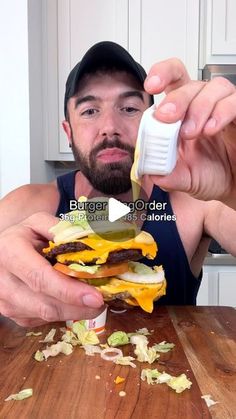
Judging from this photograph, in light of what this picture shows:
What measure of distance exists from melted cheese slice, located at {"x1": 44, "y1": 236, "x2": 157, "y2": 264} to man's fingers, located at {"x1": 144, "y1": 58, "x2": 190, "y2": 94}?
260mm

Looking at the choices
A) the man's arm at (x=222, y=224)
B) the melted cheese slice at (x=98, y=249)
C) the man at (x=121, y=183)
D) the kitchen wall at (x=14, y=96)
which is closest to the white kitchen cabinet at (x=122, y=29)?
the kitchen wall at (x=14, y=96)

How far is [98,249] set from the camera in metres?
0.70

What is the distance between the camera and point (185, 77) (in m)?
0.57

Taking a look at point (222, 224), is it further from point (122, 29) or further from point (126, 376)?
point (122, 29)

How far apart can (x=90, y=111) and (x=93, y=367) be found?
92cm

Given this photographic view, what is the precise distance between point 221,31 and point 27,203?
4.26 ft

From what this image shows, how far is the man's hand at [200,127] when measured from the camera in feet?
1.56

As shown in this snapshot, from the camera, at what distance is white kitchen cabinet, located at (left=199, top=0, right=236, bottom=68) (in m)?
2.02

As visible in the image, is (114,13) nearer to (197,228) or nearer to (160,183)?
(197,228)

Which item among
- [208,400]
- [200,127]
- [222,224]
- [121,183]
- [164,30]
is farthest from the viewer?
[164,30]

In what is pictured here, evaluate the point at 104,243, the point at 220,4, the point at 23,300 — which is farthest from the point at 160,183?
the point at 220,4

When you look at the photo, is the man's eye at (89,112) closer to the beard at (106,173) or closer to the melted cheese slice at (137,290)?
the beard at (106,173)

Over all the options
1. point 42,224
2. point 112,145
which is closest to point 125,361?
point 42,224

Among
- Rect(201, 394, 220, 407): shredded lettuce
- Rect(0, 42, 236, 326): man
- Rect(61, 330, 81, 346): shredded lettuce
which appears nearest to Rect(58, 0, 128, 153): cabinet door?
Rect(0, 42, 236, 326): man
